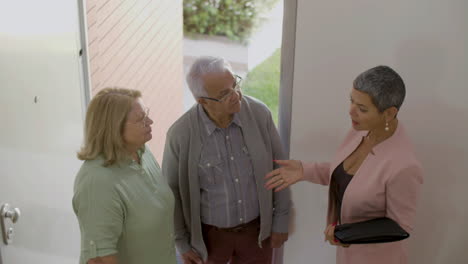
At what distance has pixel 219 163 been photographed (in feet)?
6.13

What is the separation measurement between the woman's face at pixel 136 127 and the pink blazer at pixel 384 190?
79 cm

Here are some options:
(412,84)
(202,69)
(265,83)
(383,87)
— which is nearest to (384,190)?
(383,87)

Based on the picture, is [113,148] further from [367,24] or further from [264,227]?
[367,24]

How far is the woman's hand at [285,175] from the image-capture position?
1798 millimetres

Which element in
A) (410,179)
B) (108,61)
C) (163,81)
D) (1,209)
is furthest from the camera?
(163,81)

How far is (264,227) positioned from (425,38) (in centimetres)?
110

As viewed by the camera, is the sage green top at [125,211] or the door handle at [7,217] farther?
the door handle at [7,217]

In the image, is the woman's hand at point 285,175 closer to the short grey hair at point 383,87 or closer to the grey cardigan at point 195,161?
the grey cardigan at point 195,161

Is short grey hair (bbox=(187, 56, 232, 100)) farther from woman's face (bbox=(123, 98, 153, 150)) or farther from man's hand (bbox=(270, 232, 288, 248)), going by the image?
man's hand (bbox=(270, 232, 288, 248))

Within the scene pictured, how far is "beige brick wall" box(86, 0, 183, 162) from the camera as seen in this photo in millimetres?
2668

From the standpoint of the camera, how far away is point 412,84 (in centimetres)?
184

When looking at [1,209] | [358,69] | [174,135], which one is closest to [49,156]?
[1,209]

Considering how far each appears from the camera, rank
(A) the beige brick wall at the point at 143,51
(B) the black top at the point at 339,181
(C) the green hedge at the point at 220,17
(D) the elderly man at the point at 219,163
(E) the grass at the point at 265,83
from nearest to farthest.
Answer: (B) the black top at the point at 339,181
(D) the elderly man at the point at 219,163
(E) the grass at the point at 265,83
(A) the beige brick wall at the point at 143,51
(C) the green hedge at the point at 220,17

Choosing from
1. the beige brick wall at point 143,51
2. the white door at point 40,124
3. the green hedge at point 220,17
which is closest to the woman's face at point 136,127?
the white door at point 40,124
